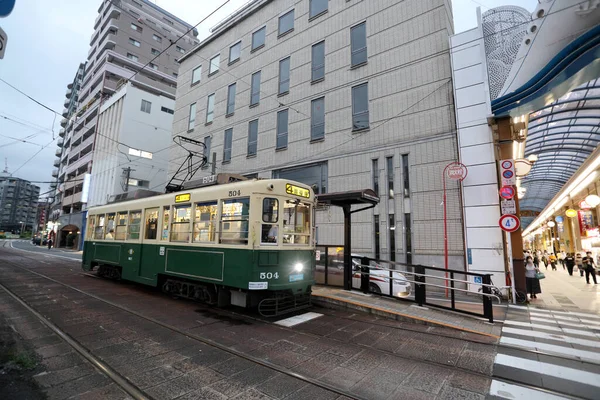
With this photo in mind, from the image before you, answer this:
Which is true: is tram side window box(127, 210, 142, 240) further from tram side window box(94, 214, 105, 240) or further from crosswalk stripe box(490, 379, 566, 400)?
crosswalk stripe box(490, 379, 566, 400)

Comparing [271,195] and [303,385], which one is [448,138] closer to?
[271,195]

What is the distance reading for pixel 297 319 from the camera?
6.89m

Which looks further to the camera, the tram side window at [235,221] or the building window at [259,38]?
the building window at [259,38]

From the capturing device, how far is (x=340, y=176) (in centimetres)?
1441

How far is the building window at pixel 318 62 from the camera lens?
1609cm

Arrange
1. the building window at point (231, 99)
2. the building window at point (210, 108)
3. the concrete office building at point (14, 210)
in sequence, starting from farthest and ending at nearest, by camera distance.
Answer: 1. the concrete office building at point (14, 210)
2. the building window at point (210, 108)
3. the building window at point (231, 99)

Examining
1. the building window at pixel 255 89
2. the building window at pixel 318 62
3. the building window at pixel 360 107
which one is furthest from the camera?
the building window at pixel 255 89

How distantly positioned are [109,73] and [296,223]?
154 ft

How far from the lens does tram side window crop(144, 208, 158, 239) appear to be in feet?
30.4

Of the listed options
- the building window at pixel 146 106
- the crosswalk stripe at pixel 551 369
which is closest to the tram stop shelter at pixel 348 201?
the crosswalk stripe at pixel 551 369

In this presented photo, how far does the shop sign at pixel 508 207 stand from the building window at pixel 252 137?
1303 cm

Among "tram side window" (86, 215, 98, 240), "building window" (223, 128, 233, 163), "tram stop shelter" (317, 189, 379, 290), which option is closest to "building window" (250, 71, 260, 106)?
"building window" (223, 128, 233, 163)

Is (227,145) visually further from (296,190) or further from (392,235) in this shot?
(296,190)

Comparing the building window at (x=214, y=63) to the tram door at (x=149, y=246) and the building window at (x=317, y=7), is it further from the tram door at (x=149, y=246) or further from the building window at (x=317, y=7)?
the tram door at (x=149, y=246)
